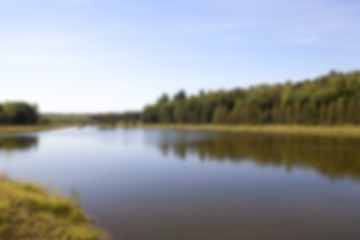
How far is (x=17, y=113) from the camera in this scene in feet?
342

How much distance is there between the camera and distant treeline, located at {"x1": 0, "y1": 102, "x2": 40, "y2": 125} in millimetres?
100725

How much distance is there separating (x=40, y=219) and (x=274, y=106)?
8292cm

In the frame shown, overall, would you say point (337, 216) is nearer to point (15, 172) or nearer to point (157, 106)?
point (15, 172)

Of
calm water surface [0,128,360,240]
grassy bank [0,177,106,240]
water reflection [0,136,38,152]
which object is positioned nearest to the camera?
grassy bank [0,177,106,240]

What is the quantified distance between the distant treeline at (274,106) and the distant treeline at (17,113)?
46.7 metres

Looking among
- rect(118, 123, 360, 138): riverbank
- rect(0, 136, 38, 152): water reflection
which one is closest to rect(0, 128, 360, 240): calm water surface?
rect(0, 136, 38, 152): water reflection

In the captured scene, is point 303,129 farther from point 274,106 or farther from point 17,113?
point 17,113

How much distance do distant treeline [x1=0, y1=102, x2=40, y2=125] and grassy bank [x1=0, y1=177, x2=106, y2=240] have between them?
345 feet

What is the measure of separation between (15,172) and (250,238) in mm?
16066

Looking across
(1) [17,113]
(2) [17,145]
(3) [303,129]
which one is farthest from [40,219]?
(1) [17,113]

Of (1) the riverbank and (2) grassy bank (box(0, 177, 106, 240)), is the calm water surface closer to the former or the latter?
(2) grassy bank (box(0, 177, 106, 240))

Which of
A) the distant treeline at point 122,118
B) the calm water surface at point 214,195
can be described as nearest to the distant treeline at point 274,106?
the distant treeline at point 122,118

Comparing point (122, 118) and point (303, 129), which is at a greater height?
point (122, 118)

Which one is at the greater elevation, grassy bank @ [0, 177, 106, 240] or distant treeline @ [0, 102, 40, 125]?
distant treeline @ [0, 102, 40, 125]
